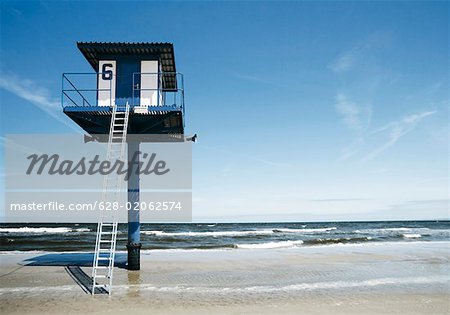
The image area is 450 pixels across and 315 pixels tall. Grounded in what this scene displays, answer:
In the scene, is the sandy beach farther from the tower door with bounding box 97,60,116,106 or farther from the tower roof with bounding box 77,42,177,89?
the tower roof with bounding box 77,42,177,89

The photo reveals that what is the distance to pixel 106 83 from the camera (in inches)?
499

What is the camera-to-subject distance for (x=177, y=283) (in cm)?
1158

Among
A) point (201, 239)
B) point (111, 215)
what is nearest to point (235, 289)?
point (111, 215)

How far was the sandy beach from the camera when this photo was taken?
859 cm

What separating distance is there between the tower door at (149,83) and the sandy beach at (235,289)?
5.82 meters

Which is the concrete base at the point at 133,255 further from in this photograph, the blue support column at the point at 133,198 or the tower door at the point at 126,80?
the tower door at the point at 126,80

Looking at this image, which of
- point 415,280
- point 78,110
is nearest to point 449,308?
point 415,280

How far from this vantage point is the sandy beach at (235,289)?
8.59m

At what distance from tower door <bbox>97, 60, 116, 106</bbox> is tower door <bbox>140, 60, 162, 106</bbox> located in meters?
0.98

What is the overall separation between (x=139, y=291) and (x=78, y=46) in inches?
313

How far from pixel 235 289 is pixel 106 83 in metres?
7.87

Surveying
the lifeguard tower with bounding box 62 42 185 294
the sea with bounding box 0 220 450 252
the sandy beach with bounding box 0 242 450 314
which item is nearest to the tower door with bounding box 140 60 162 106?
the lifeguard tower with bounding box 62 42 185 294

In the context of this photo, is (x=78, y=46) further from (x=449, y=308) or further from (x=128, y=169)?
(x=449, y=308)

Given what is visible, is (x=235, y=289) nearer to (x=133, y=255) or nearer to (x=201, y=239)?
(x=133, y=255)
